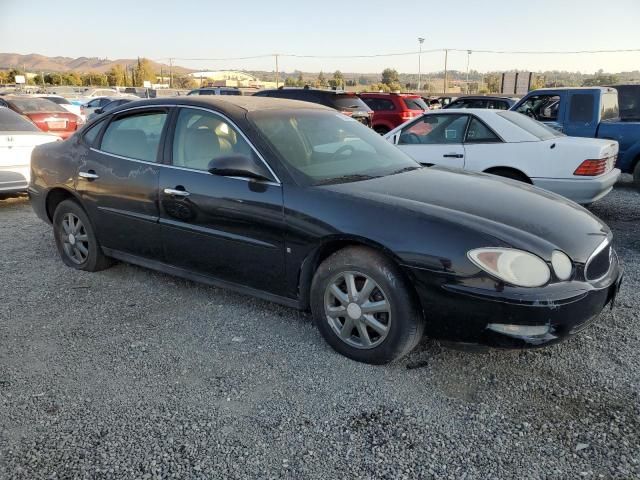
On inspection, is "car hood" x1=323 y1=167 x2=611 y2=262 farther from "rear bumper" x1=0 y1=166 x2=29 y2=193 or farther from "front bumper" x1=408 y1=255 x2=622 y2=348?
"rear bumper" x1=0 y1=166 x2=29 y2=193

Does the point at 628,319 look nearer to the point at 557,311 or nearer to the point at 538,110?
the point at 557,311

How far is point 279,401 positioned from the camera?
291 centimetres

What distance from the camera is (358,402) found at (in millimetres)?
2887

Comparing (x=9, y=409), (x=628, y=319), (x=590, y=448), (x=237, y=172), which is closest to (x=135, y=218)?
(x=237, y=172)

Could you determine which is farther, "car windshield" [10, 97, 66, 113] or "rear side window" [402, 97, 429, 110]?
"rear side window" [402, 97, 429, 110]

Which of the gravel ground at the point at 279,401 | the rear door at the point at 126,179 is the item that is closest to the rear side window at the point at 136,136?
the rear door at the point at 126,179

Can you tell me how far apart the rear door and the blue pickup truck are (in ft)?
24.4

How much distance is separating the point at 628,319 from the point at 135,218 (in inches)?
149

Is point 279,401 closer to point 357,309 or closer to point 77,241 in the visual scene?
point 357,309

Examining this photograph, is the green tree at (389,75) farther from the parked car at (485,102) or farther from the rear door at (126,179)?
the rear door at (126,179)

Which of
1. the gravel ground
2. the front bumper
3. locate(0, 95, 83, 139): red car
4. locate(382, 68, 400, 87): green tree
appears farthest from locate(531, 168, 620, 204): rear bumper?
locate(382, 68, 400, 87): green tree

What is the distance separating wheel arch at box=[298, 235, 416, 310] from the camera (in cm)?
306

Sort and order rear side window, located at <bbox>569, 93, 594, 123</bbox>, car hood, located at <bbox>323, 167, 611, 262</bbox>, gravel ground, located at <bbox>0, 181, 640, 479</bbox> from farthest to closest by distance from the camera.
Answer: rear side window, located at <bbox>569, 93, 594, 123</bbox> → car hood, located at <bbox>323, 167, 611, 262</bbox> → gravel ground, located at <bbox>0, 181, 640, 479</bbox>

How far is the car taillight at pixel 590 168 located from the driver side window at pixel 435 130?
149 cm
